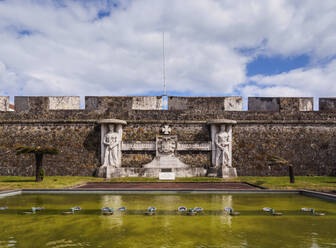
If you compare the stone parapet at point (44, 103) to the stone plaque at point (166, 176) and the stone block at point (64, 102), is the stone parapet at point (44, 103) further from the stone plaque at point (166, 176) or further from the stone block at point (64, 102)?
the stone plaque at point (166, 176)

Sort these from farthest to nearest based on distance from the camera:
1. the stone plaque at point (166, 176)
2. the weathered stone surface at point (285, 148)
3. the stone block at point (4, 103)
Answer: the stone block at point (4, 103) → the weathered stone surface at point (285, 148) → the stone plaque at point (166, 176)

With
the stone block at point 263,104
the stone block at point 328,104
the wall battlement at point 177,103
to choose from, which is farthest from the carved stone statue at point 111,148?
the stone block at point 328,104

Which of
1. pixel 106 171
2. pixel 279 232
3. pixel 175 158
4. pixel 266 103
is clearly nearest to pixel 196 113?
pixel 175 158

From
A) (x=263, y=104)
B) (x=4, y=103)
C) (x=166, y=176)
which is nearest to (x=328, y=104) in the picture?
(x=263, y=104)

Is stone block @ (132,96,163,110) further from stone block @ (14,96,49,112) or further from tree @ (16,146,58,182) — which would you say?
tree @ (16,146,58,182)

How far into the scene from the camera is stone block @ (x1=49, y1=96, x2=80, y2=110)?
15484 millimetres

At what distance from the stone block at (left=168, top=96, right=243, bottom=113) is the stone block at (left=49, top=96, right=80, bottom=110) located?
506 centimetres

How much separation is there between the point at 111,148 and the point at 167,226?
9319 millimetres

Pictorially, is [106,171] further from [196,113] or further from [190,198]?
[190,198]

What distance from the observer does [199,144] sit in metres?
14.4

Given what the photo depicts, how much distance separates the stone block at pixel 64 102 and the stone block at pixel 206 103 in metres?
5.06

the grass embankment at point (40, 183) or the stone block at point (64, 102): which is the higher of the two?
the stone block at point (64, 102)

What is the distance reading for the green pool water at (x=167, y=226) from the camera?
4332 millimetres

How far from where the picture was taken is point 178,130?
1498cm
